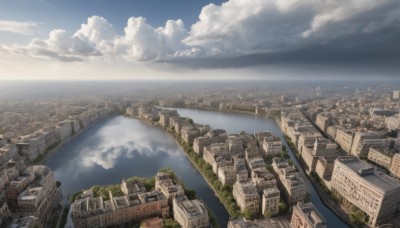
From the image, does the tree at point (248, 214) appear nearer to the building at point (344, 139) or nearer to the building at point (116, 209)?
the building at point (116, 209)

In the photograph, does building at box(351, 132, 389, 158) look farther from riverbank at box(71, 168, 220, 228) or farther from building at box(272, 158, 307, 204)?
riverbank at box(71, 168, 220, 228)

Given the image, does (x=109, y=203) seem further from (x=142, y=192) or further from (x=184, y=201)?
(x=184, y=201)

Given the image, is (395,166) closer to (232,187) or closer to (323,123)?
(232,187)

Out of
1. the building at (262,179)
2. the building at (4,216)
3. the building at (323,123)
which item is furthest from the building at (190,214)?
the building at (323,123)

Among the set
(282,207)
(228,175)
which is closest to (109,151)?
(228,175)

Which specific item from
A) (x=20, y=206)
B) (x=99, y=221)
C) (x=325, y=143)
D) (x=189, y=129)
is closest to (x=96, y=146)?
(x=189, y=129)
